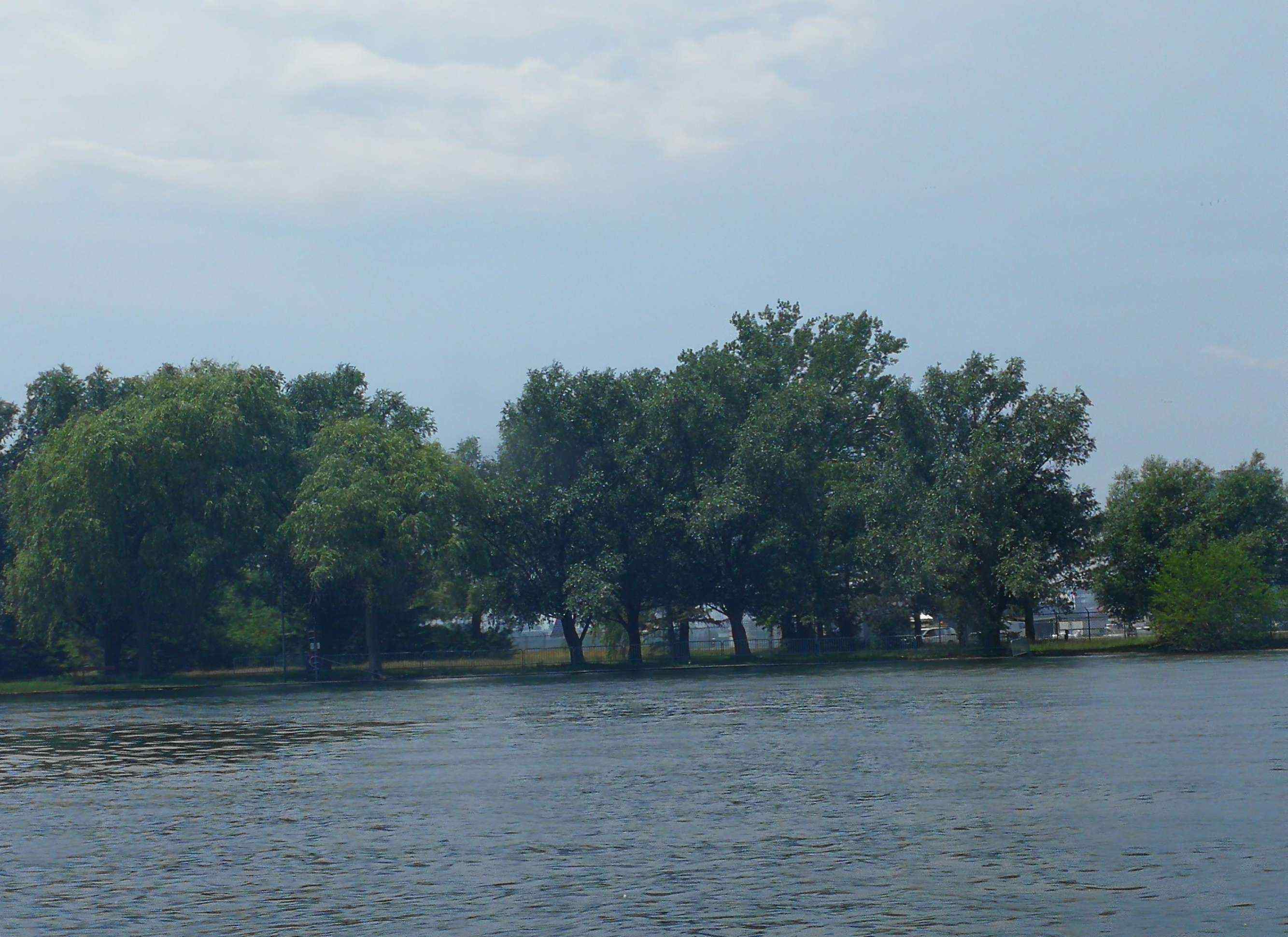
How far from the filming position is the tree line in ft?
282

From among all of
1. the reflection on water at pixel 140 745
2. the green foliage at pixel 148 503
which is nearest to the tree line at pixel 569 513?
the green foliage at pixel 148 503

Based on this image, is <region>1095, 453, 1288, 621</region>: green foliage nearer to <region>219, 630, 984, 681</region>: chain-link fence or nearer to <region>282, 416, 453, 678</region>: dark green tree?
<region>219, 630, 984, 681</region>: chain-link fence

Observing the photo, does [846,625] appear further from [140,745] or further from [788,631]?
[140,745]

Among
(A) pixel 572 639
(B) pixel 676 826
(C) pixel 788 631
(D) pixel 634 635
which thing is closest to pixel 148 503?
(A) pixel 572 639

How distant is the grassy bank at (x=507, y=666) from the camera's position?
299 feet

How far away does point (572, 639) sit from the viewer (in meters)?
104

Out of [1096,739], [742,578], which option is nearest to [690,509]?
[742,578]

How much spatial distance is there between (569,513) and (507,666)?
10.7 meters

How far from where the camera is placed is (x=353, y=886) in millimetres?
17406

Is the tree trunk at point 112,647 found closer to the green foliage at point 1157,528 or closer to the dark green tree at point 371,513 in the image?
the dark green tree at point 371,513

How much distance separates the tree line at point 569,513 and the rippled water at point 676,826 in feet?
139

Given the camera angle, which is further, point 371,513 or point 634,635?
point 634,635

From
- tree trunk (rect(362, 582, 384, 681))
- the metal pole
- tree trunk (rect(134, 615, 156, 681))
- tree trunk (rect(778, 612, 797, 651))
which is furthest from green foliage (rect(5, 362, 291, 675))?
tree trunk (rect(778, 612, 797, 651))

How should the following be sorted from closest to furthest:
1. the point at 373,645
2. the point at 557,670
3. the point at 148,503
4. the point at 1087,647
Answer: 1. the point at 148,503
2. the point at 373,645
3. the point at 1087,647
4. the point at 557,670
